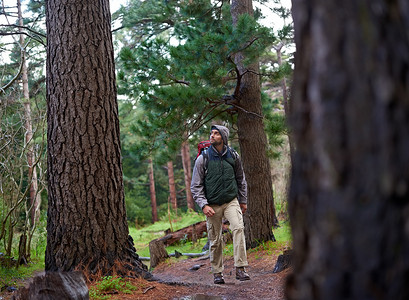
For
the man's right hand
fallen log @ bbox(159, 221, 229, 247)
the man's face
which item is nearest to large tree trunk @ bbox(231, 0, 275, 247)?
the man's face

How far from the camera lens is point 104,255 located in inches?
168

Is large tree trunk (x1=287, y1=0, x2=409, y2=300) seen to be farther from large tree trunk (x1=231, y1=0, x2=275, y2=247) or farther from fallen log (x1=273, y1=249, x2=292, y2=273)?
large tree trunk (x1=231, y1=0, x2=275, y2=247)

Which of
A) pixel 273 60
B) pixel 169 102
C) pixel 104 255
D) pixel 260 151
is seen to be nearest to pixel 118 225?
pixel 104 255

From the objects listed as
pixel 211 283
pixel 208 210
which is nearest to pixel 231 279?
pixel 211 283

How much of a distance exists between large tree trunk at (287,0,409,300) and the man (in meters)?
4.49

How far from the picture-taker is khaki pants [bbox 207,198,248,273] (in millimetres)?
5531

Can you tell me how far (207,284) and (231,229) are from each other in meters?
0.85

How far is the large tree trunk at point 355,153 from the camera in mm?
882

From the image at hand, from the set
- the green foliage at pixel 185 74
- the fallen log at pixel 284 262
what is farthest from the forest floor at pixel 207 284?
the green foliage at pixel 185 74

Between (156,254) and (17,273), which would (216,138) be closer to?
(17,273)

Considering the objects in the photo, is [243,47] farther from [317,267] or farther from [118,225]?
[317,267]

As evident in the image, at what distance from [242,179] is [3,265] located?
4.36 m

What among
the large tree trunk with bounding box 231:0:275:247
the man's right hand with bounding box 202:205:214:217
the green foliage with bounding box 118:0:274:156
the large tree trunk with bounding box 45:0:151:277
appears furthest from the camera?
the large tree trunk with bounding box 231:0:275:247

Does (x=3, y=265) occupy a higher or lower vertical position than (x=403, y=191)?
lower
